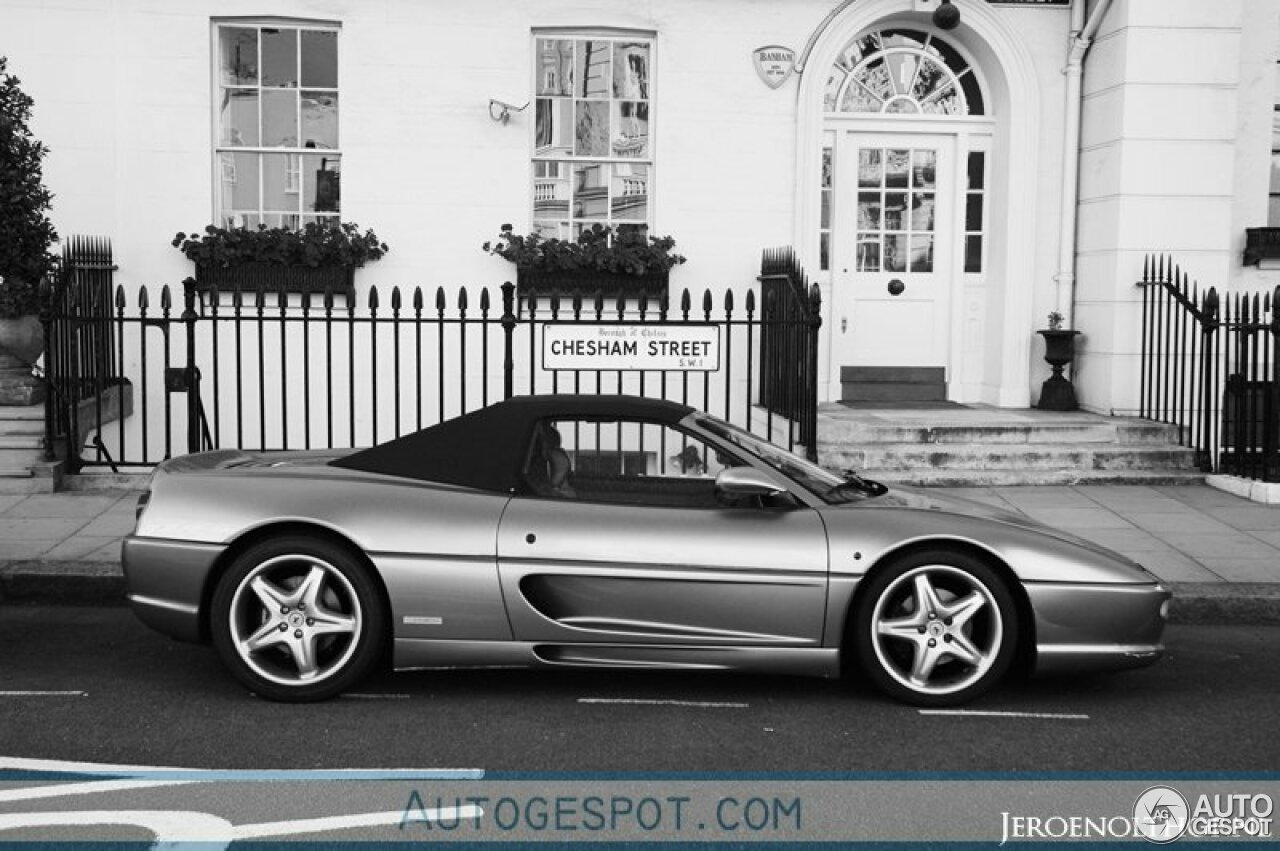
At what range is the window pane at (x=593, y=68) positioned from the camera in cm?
1252

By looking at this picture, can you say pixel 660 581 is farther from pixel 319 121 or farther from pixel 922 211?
pixel 922 211

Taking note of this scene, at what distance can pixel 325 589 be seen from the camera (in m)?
5.53

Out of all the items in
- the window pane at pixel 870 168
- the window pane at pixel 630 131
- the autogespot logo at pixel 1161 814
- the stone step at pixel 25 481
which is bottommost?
the autogespot logo at pixel 1161 814

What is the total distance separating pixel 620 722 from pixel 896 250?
8559mm

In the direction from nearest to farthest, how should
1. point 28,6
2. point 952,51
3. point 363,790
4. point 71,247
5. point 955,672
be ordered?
point 363,790 → point 955,672 → point 71,247 → point 28,6 → point 952,51

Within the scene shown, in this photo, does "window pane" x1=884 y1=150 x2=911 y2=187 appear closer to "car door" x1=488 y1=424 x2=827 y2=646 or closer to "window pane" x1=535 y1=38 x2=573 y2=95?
"window pane" x1=535 y1=38 x2=573 y2=95

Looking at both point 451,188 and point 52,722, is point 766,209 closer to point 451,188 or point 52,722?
point 451,188

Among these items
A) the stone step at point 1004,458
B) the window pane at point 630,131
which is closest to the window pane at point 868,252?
the window pane at point 630,131

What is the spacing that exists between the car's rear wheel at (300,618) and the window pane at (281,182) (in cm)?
748

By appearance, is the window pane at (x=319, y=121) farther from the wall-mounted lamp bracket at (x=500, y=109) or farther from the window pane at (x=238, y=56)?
the wall-mounted lamp bracket at (x=500, y=109)

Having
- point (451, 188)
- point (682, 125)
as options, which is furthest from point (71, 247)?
point (682, 125)

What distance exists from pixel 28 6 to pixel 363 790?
383 inches

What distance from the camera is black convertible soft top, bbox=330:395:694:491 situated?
5.76 m

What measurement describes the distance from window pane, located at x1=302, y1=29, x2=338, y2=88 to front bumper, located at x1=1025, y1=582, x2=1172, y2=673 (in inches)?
351
